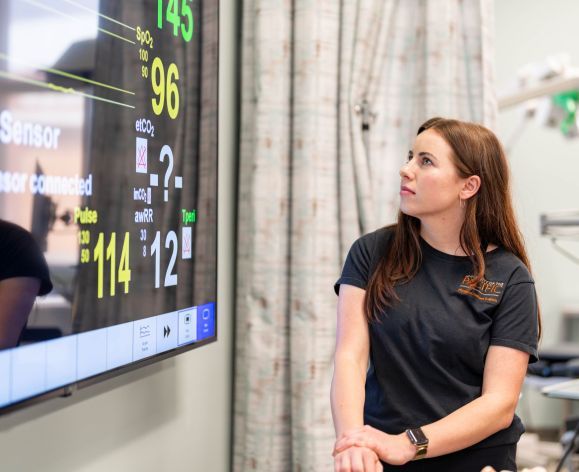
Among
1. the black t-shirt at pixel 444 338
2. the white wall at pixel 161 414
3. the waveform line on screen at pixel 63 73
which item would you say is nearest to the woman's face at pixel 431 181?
the black t-shirt at pixel 444 338

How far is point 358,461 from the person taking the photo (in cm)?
142

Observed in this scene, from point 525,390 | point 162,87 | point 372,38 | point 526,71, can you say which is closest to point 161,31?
point 162,87

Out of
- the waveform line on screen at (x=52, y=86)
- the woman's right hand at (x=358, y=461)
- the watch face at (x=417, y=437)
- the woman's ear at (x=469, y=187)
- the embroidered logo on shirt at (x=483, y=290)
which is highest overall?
the waveform line on screen at (x=52, y=86)

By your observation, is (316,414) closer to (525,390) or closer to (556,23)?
(525,390)

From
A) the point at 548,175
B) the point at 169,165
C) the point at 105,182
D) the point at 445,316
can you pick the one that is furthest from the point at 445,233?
the point at 548,175

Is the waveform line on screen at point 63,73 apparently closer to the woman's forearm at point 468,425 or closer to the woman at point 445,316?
the woman at point 445,316

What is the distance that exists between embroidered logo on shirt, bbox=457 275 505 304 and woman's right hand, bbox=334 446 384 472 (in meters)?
0.40

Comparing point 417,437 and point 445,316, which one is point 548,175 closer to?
point 445,316

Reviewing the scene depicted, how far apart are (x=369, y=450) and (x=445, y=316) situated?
1.11 feet

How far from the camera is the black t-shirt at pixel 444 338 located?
160 cm

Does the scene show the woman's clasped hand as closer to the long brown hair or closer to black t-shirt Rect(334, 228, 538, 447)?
black t-shirt Rect(334, 228, 538, 447)

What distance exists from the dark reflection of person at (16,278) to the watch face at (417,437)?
2.43ft

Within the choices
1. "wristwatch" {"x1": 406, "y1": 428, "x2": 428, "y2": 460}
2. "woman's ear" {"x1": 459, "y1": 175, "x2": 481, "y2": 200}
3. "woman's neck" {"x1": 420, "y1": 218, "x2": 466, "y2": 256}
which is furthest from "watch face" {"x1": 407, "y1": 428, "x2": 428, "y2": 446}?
"woman's ear" {"x1": 459, "y1": 175, "x2": 481, "y2": 200}

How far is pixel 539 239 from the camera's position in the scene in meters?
4.30
